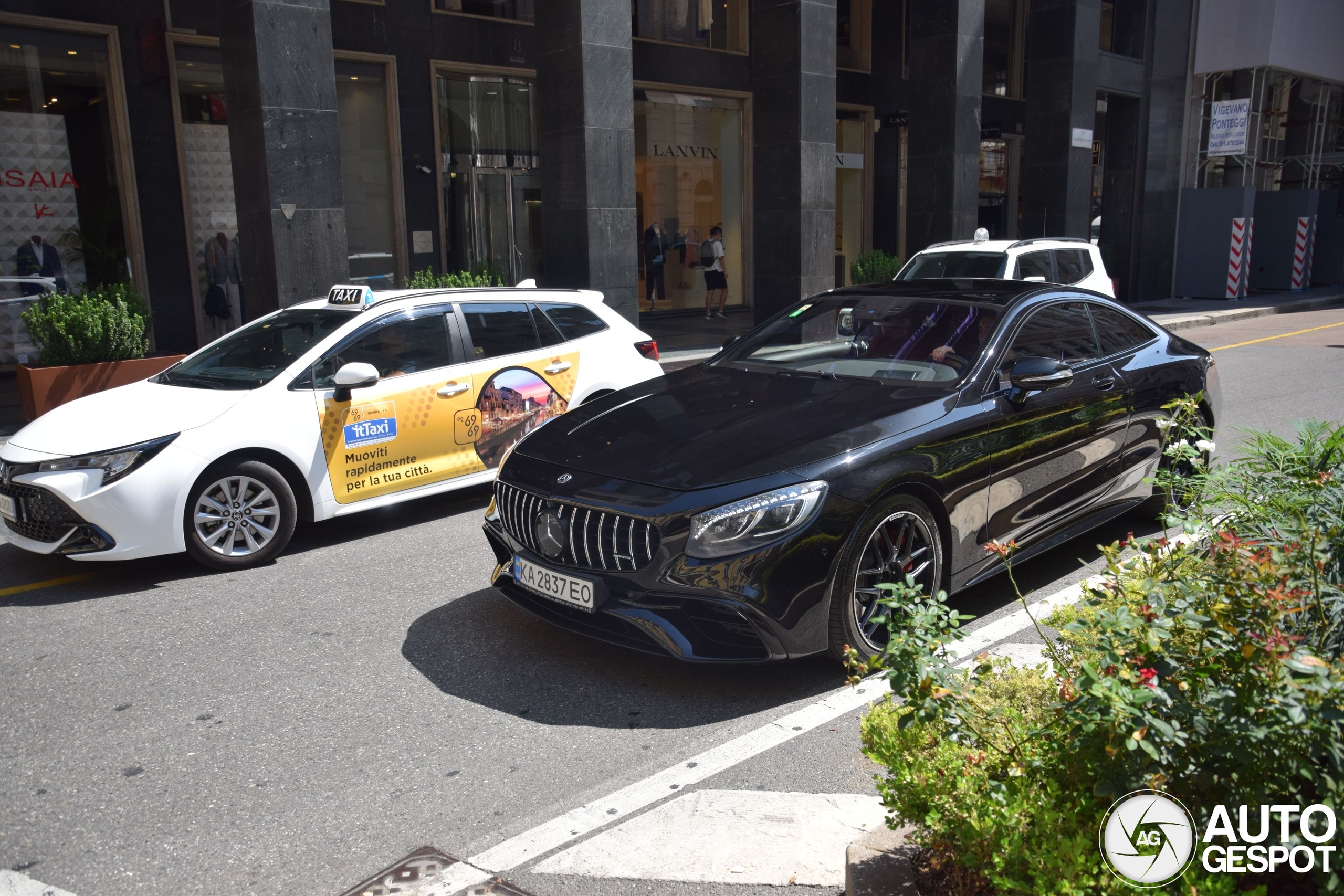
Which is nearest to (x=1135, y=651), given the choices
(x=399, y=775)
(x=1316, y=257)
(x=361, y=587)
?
(x=399, y=775)

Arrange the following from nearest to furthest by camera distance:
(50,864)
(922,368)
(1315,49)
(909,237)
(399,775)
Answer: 1. (50,864)
2. (399,775)
3. (922,368)
4. (909,237)
5. (1315,49)

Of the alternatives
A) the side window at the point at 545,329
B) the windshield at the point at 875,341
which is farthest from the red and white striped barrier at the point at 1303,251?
the windshield at the point at 875,341

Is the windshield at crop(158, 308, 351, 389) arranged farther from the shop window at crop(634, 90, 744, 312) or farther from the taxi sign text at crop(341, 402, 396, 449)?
the shop window at crop(634, 90, 744, 312)

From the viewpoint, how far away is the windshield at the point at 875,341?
17.6 feet

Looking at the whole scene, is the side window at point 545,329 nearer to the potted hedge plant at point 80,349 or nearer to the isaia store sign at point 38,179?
the potted hedge plant at point 80,349

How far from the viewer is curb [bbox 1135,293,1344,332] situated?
849 inches

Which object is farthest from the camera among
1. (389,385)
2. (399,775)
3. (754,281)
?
(754,281)

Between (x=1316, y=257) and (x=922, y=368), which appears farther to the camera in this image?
(x=1316, y=257)

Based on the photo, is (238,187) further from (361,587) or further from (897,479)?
(897,479)

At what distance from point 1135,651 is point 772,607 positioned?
1.92 meters

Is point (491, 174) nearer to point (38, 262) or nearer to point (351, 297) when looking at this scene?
point (38, 262)

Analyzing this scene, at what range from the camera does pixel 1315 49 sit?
28.8 meters

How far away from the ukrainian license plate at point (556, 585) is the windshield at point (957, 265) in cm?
861

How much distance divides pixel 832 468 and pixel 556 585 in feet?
4.15
